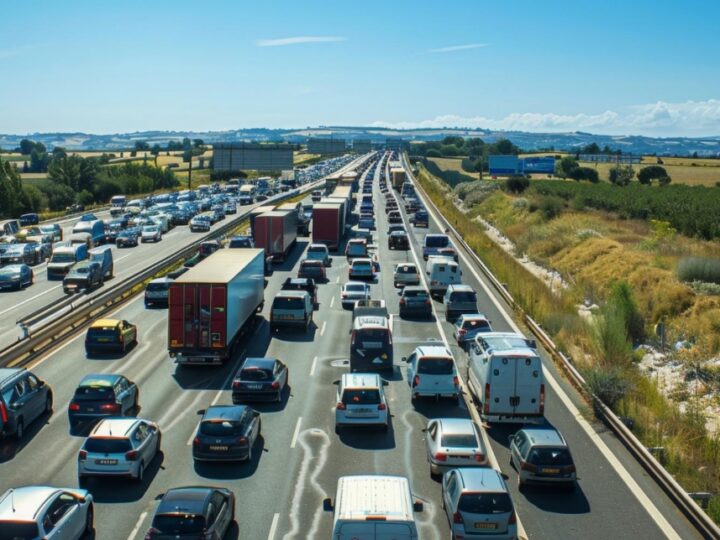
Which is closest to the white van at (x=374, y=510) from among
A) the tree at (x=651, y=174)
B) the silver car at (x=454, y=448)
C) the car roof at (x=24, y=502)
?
the silver car at (x=454, y=448)

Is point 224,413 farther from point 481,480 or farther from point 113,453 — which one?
point 481,480

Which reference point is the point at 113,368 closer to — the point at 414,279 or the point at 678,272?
the point at 414,279

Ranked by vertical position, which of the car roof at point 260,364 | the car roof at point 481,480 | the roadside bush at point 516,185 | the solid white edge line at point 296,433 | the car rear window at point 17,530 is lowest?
the solid white edge line at point 296,433

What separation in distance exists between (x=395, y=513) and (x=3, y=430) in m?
12.8

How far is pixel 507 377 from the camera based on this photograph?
22.8 m

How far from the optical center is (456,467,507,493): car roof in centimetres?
1570

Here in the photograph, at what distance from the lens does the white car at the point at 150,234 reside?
71.5 meters

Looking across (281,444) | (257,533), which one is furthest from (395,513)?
(281,444)

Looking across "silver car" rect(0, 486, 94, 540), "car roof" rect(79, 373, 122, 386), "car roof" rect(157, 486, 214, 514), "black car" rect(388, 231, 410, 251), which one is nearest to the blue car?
"car roof" rect(79, 373, 122, 386)

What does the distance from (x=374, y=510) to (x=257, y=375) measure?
12188 millimetres

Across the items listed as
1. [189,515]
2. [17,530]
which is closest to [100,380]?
[17,530]

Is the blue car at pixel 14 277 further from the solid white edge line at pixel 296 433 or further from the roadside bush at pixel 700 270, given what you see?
the roadside bush at pixel 700 270

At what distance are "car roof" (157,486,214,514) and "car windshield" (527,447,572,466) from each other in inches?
286

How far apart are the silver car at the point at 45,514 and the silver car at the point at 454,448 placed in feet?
25.0
